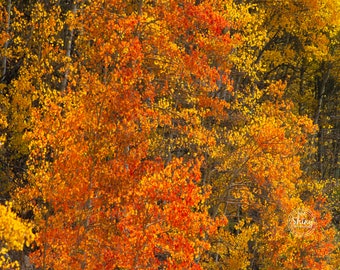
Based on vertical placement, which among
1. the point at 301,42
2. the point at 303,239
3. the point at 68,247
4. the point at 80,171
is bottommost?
the point at 303,239

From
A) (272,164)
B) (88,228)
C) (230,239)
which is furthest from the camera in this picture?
(230,239)

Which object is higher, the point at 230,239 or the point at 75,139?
the point at 75,139

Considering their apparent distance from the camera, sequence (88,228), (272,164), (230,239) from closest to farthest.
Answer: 1. (88,228)
2. (272,164)
3. (230,239)

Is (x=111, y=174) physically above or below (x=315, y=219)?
above

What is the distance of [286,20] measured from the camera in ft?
89.7

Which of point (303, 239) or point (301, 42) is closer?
point (303, 239)

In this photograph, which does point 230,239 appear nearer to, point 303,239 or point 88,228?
point 303,239

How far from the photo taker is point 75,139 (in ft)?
57.9

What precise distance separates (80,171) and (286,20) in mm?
13399

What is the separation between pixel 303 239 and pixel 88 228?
11.7 meters

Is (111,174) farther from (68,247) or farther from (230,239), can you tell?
(230,239)

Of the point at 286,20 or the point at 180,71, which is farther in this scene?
the point at 286,20

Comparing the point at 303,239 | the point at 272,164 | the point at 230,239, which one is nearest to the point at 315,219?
the point at 303,239

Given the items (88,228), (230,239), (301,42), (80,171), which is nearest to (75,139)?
(80,171)
